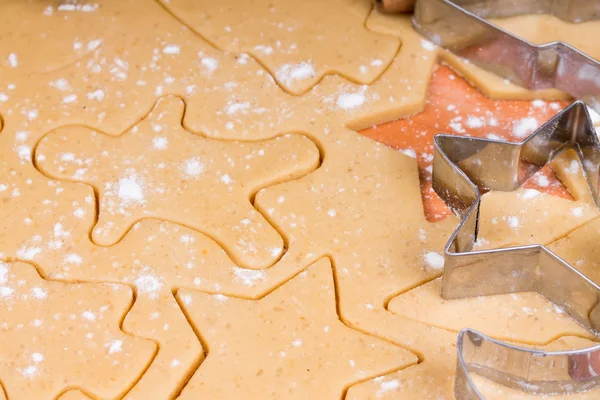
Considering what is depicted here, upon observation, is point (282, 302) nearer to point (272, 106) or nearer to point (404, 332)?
point (404, 332)

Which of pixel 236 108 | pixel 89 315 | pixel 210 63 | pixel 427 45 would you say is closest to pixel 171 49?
pixel 210 63

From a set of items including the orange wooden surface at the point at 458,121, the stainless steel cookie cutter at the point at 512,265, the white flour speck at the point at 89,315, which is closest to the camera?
the stainless steel cookie cutter at the point at 512,265

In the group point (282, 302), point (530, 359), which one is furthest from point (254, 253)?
point (530, 359)

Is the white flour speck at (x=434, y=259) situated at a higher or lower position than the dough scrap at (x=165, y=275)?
higher

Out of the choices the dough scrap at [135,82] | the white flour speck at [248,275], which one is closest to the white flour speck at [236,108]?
the dough scrap at [135,82]

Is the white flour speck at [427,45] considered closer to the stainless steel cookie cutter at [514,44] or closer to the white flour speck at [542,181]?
the stainless steel cookie cutter at [514,44]

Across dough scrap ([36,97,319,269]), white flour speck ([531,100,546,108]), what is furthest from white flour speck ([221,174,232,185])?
white flour speck ([531,100,546,108])

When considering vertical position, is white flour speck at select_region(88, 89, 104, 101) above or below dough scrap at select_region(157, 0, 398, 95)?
below

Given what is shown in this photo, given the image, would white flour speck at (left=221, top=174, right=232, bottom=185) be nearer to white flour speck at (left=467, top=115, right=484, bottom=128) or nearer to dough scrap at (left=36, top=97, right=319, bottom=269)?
dough scrap at (left=36, top=97, right=319, bottom=269)

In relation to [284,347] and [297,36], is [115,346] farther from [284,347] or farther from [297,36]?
[297,36]
